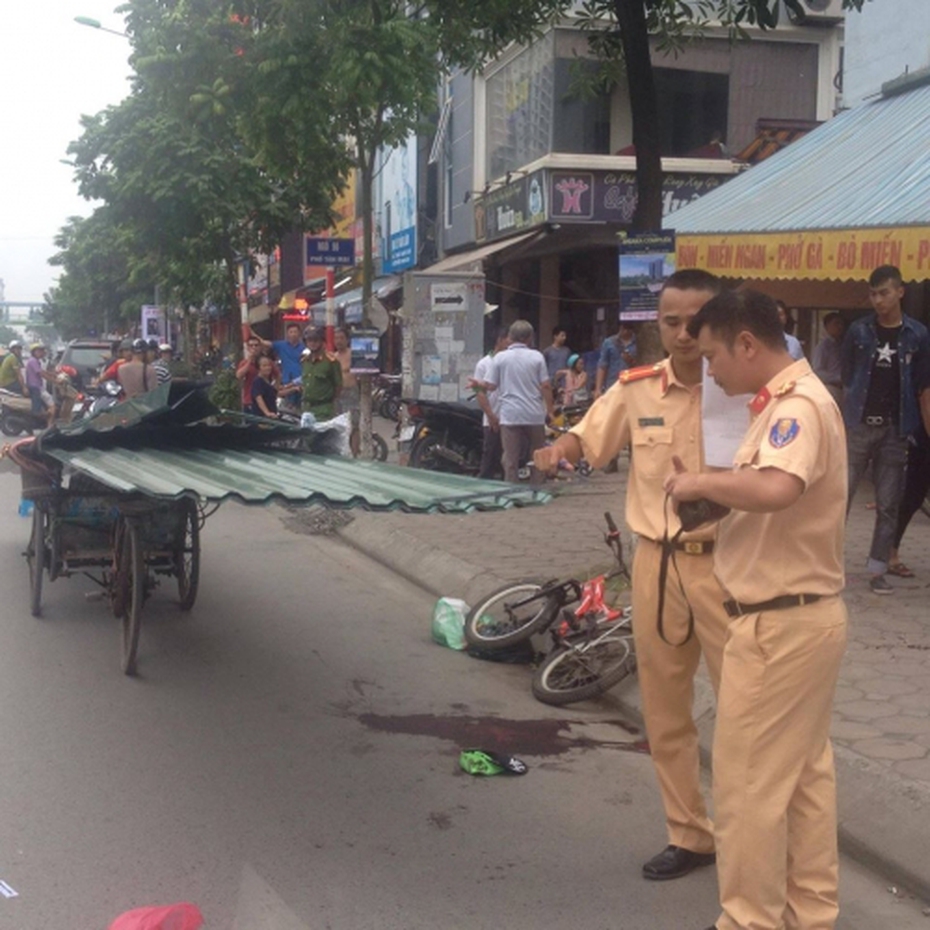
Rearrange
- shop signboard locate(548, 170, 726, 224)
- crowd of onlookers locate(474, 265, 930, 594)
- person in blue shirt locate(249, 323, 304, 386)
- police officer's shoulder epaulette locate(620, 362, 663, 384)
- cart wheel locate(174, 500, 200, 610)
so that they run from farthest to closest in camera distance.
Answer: shop signboard locate(548, 170, 726, 224), person in blue shirt locate(249, 323, 304, 386), cart wheel locate(174, 500, 200, 610), crowd of onlookers locate(474, 265, 930, 594), police officer's shoulder epaulette locate(620, 362, 663, 384)

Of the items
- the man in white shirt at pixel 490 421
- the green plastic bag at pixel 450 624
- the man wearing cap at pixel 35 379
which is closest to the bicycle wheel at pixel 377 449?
the man in white shirt at pixel 490 421

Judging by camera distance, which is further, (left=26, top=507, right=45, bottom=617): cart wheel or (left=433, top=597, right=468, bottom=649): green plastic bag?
(left=26, top=507, right=45, bottom=617): cart wheel

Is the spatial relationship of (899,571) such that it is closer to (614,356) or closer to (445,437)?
(445,437)

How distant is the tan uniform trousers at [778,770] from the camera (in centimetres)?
355

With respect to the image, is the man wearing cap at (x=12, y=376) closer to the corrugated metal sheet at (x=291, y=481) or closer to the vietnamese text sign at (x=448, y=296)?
the vietnamese text sign at (x=448, y=296)

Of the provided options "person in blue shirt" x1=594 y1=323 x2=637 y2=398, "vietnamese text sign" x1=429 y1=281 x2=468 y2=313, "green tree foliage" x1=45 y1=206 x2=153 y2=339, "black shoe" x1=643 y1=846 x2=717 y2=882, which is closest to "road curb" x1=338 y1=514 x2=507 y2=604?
→ "vietnamese text sign" x1=429 y1=281 x2=468 y2=313

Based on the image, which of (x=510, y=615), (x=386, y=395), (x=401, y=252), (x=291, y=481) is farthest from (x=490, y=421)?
(x=401, y=252)

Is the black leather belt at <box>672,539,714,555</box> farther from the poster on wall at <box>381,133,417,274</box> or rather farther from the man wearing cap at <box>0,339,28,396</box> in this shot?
the poster on wall at <box>381,133,417,274</box>

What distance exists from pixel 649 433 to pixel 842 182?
7162mm

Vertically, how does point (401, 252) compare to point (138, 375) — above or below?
above

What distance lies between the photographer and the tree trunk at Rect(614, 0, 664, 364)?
8938 mm

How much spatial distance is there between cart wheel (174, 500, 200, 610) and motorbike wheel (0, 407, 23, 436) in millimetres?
15881

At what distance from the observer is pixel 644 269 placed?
8797 millimetres

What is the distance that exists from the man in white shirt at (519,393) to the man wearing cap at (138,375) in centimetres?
391
